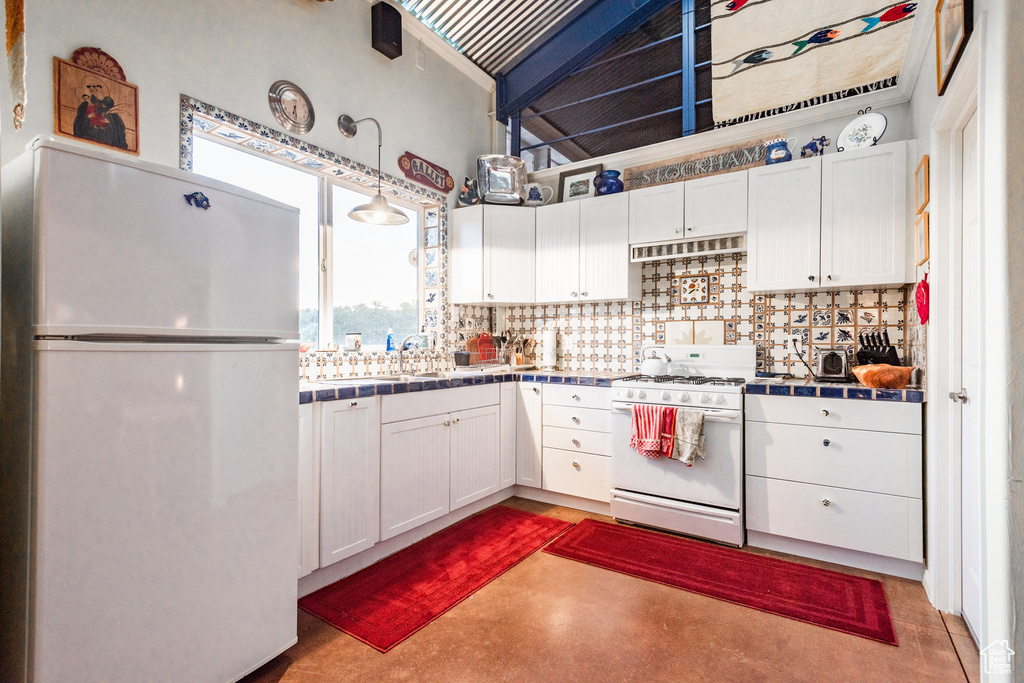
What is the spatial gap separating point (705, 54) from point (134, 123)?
3.59 metres

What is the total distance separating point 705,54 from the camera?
12.2 feet

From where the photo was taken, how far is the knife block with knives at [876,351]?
279 cm

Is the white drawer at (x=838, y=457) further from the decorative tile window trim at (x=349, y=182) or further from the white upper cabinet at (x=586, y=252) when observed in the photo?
the decorative tile window trim at (x=349, y=182)

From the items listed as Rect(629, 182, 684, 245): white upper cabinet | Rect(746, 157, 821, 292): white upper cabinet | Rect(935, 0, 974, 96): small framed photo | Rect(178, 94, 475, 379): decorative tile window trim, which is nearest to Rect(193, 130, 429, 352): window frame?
Rect(178, 94, 475, 379): decorative tile window trim

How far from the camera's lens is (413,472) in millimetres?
2740

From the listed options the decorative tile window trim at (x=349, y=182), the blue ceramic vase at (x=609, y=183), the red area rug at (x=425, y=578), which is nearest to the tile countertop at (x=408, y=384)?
the decorative tile window trim at (x=349, y=182)

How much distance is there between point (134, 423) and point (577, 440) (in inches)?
97.5

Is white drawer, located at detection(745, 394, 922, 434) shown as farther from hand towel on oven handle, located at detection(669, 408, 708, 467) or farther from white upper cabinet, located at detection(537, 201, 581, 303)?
white upper cabinet, located at detection(537, 201, 581, 303)

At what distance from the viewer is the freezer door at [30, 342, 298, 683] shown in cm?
125

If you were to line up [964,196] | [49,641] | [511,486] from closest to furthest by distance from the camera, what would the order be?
1. [49,641]
2. [964,196]
3. [511,486]

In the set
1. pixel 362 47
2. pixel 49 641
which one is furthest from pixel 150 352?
pixel 362 47

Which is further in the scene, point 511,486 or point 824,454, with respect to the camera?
point 511,486

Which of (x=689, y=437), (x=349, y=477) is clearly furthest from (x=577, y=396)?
(x=349, y=477)

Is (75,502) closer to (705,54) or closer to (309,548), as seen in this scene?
(309,548)
